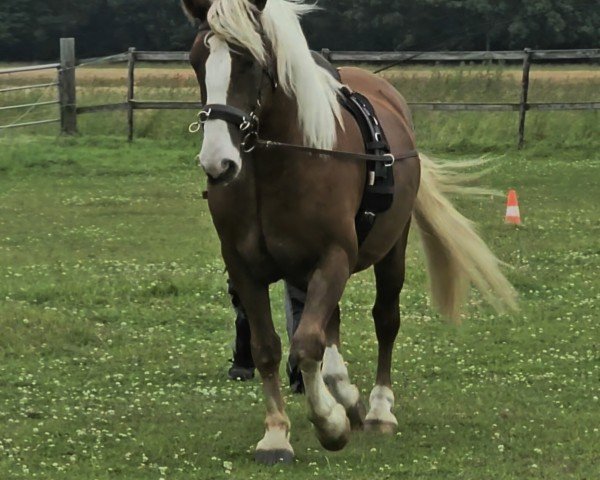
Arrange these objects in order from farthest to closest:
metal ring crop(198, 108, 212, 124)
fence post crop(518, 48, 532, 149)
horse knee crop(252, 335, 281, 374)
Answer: fence post crop(518, 48, 532, 149) → horse knee crop(252, 335, 281, 374) → metal ring crop(198, 108, 212, 124)

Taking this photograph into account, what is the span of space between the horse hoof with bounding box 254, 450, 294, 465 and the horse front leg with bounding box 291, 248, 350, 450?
220 mm

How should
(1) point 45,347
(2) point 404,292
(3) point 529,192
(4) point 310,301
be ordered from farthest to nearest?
(3) point 529,192
(2) point 404,292
(1) point 45,347
(4) point 310,301

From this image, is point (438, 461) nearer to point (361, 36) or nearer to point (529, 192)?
point (529, 192)

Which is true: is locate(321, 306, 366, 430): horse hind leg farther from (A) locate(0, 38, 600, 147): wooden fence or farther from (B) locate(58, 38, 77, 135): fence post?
(B) locate(58, 38, 77, 135): fence post

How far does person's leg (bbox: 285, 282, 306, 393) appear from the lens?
6984 millimetres

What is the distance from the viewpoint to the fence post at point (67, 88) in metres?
22.8

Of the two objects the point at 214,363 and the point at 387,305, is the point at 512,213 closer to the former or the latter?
the point at 214,363

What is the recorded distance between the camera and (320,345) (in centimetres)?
546

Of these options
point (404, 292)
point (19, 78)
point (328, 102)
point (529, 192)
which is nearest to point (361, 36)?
point (19, 78)

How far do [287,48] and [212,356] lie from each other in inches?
137

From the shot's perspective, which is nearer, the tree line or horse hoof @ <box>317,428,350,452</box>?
horse hoof @ <box>317,428,350,452</box>

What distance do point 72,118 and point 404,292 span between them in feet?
46.6

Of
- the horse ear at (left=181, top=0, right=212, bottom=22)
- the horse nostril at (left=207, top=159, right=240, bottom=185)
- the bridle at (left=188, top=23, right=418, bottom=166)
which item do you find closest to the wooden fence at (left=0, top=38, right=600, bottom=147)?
the bridle at (left=188, top=23, right=418, bottom=166)

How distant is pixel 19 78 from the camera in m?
38.7
